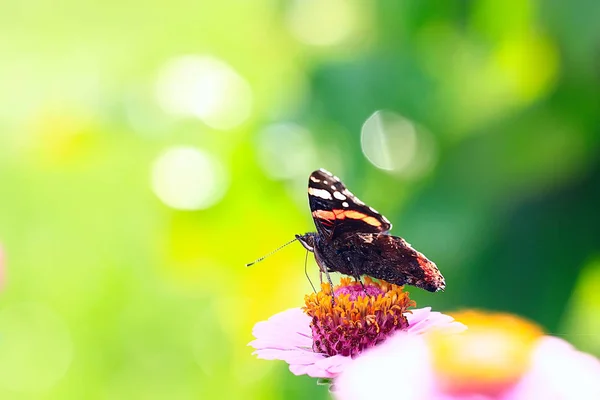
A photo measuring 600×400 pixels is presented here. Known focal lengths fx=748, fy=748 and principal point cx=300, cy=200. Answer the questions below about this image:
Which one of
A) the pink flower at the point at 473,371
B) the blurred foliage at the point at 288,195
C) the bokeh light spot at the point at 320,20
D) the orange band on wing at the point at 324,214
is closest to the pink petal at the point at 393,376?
the pink flower at the point at 473,371

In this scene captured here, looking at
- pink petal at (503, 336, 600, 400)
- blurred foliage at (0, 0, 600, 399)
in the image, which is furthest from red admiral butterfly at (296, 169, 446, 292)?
blurred foliage at (0, 0, 600, 399)

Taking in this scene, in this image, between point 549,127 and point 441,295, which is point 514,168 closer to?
point 549,127

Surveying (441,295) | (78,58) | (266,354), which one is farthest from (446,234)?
(78,58)

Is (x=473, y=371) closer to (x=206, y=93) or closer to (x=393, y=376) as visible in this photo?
(x=393, y=376)

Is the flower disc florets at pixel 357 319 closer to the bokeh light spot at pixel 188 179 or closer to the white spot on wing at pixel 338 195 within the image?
the white spot on wing at pixel 338 195

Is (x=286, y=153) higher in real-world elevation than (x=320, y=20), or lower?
lower

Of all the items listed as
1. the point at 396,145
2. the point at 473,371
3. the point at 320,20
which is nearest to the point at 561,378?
the point at 473,371
